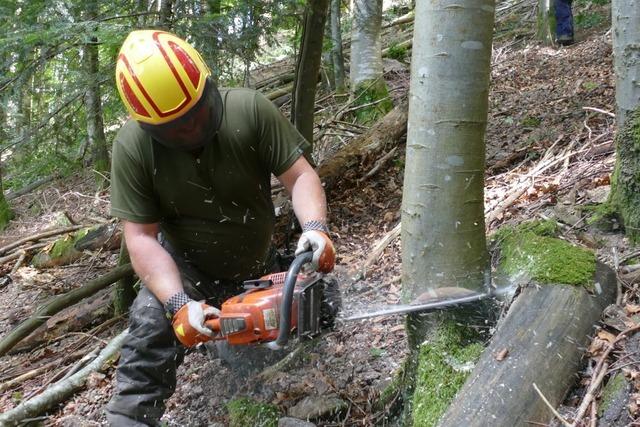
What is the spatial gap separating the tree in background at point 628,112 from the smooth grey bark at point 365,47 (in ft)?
14.9

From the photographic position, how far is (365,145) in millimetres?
5414

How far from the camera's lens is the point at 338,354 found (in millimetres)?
3328

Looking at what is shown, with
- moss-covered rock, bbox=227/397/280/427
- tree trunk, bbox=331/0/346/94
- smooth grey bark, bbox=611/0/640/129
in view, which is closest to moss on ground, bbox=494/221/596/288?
smooth grey bark, bbox=611/0/640/129

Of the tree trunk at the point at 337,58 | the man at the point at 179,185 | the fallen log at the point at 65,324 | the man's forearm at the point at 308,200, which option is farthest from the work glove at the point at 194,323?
the tree trunk at the point at 337,58

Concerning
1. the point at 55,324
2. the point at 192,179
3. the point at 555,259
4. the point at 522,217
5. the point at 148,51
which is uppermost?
the point at 148,51

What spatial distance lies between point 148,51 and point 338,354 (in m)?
2.01

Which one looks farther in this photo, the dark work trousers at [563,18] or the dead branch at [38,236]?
the dark work trousers at [563,18]

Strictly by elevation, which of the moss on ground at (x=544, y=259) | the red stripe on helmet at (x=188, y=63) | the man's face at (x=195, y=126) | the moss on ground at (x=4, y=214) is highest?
the red stripe on helmet at (x=188, y=63)

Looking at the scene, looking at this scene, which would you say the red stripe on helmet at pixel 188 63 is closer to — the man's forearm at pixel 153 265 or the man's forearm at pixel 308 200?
the man's forearm at pixel 308 200

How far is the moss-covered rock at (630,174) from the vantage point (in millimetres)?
2557

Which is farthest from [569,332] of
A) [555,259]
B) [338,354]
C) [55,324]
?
[55,324]

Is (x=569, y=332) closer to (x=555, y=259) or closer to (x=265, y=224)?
(x=555, y=259)

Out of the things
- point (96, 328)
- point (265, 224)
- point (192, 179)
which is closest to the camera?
point (192, 179)

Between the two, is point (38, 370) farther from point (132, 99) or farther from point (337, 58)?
point (337, 58)
